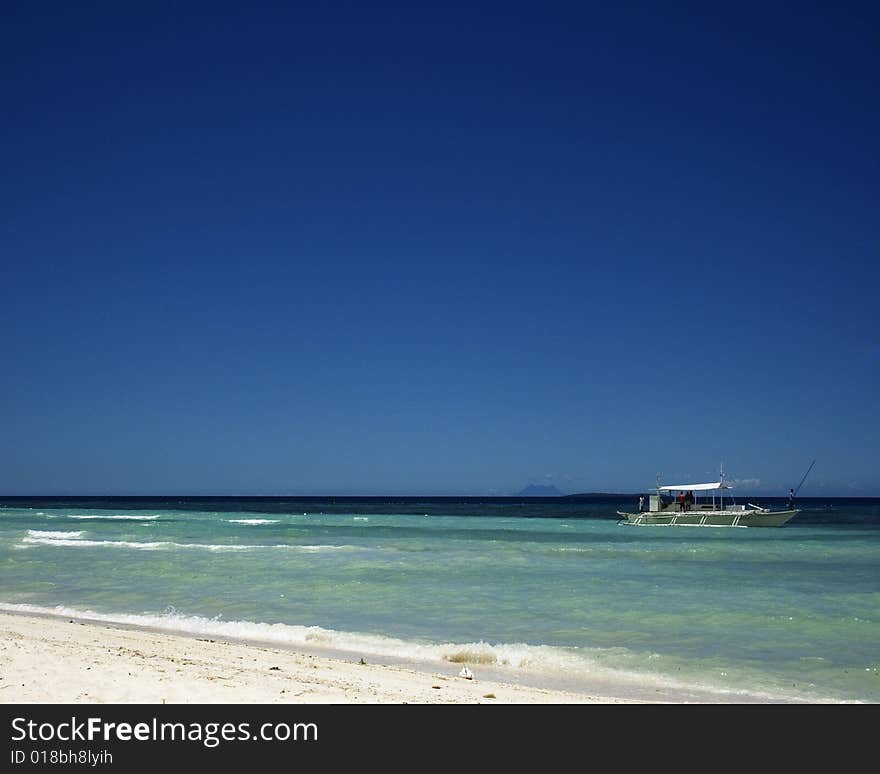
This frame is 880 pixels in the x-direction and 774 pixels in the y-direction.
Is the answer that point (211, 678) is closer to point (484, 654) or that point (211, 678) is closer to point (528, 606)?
point (484, 654)

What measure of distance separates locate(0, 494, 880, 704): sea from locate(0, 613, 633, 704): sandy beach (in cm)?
110

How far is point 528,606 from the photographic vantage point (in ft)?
50.4

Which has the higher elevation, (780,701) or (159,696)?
(159,696)

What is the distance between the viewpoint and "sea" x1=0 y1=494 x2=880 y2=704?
10.0 metres

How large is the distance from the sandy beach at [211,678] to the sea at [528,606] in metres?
1.10

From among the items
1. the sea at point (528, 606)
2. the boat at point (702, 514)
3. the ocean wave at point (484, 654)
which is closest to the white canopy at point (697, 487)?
the boat at point (702, 514)

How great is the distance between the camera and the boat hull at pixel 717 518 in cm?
5141

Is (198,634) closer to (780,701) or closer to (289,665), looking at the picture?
(289,665)

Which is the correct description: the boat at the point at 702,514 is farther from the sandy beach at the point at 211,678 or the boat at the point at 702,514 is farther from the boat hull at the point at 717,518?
the sandy beach at the point at 211,678

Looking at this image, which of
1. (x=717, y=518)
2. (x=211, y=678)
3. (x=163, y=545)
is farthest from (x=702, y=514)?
(x=211, y=678)

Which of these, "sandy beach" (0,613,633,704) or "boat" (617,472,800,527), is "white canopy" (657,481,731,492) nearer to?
"boat" (617,472,800,527)
